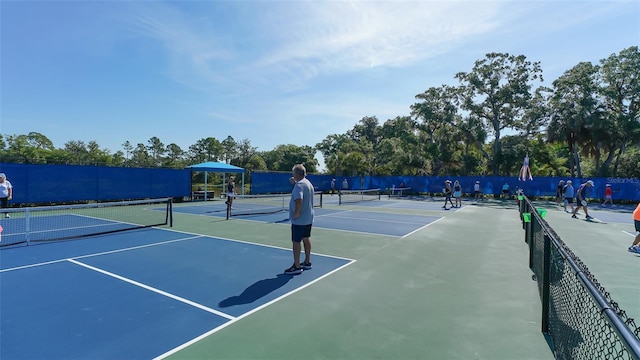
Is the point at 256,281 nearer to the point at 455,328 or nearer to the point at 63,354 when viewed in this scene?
the point at 63,354

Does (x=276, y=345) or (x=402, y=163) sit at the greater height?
(x=402, y=163)

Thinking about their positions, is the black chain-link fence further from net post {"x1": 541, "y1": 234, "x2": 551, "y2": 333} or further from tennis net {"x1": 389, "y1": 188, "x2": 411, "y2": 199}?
tennis net {"x1": 389, "y1": 188, "x2": 411, "y2": 199}

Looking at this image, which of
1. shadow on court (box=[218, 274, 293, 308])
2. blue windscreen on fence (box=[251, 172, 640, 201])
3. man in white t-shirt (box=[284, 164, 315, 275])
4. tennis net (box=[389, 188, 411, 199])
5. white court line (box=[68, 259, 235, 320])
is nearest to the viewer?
white court line (box=[68, 259, 235, 320])

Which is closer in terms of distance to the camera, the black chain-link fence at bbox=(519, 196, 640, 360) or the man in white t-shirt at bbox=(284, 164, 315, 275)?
the black chain-link fence at bbox=(519, 196, 640, 360)

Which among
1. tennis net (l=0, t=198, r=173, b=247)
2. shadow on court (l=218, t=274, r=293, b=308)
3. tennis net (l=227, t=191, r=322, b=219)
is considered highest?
tennis net (l=227, t=191, r=322, b=219)

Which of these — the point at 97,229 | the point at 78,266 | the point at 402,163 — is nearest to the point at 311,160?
the point at 402,163

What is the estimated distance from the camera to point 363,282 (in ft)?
19.7

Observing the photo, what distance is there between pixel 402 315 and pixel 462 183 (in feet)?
107

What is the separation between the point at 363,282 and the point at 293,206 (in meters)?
1.88

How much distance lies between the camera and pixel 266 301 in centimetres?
504

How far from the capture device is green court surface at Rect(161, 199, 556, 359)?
3.71 m

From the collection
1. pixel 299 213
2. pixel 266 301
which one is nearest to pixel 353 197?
pixel 299 213

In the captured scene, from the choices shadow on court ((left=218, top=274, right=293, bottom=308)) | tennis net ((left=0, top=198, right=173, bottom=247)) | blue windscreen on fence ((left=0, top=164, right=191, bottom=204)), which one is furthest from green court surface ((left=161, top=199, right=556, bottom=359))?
blue windscreen on fence ((left=0, top=164, right=191, bottom=204))

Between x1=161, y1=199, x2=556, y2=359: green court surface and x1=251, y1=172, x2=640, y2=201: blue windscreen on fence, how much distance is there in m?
24.2
